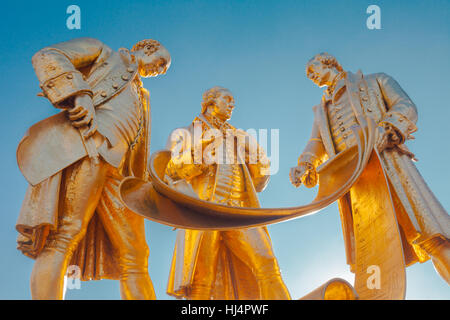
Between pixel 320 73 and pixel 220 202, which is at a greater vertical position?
pixel 320 73

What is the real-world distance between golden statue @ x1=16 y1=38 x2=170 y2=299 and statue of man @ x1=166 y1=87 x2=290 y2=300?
1.52ft

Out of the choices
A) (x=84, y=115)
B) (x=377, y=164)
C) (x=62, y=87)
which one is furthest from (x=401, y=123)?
(x=62, y=87)

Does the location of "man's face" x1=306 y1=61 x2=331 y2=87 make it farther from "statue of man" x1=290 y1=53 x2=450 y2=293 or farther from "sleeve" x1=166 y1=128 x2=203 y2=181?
"sleeve" x1=166 y1=128 x2=203 y2=181

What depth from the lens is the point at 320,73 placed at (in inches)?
282

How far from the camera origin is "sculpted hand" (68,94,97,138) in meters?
5.22

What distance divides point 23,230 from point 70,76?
148 centimetres

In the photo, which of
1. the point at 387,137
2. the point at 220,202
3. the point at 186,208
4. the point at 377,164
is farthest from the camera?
the point at 387,137

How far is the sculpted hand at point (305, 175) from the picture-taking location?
662 centimetres

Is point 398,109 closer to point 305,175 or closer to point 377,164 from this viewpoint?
point 377,164

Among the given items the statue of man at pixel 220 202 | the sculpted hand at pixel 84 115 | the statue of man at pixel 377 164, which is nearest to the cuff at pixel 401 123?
the statue of man at pixel 377 164

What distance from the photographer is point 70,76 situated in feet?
17.2

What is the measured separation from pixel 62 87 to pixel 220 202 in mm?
1916

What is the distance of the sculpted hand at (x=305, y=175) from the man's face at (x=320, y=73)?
1.20 m

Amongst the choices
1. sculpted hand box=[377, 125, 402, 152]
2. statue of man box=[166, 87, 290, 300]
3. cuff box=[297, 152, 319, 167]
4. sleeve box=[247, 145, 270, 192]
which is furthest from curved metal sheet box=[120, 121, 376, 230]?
cuff box=[297, 152, 319, 167]
